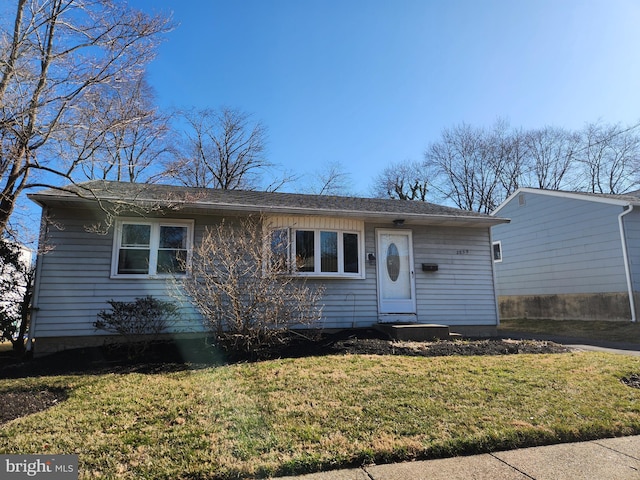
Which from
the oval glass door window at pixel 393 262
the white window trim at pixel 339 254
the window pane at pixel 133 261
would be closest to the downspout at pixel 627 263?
the oval glass door window at pixel 393 262

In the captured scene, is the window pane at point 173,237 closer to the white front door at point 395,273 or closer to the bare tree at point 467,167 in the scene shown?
the white front door at point 395,273

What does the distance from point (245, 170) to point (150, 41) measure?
2028 cm

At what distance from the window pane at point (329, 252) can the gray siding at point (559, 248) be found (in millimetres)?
9210

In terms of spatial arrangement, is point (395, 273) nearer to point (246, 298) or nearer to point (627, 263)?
point (246, 298)

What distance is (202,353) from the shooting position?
6.75m

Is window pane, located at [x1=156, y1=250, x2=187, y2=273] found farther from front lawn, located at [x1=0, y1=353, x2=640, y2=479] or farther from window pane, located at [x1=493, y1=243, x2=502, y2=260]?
window pane, located at [x1=493, y1=243, x2=502, y2=260]

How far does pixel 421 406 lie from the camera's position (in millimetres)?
4160

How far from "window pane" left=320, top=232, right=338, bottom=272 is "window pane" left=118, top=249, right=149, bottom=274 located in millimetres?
3736

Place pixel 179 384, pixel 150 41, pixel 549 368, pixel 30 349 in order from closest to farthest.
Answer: pixel 179 384, pixel 549 368, pixel 150 41, pixel 30 349

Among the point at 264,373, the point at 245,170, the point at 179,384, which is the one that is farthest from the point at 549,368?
the point at 245,170

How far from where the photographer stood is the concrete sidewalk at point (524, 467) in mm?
2900

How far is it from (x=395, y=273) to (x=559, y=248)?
8030mm

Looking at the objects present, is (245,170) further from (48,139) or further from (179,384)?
(179,384)

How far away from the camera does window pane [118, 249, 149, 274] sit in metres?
7.94
